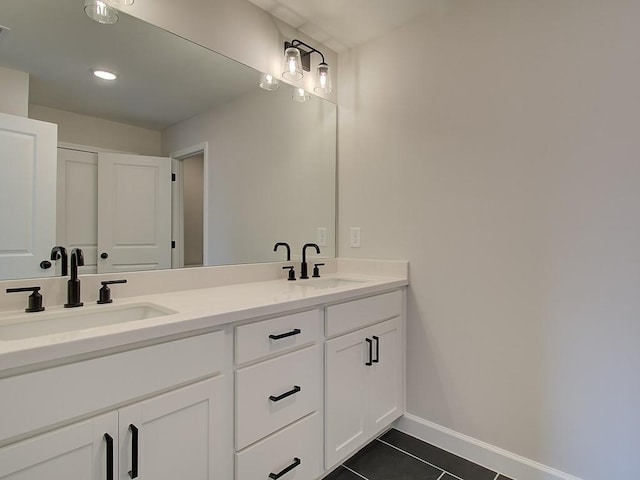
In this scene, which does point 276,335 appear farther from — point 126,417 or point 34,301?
point 34,301

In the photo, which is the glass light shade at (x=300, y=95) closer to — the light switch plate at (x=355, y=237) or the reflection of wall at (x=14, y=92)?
the light switch plate at (x=355, y=237)

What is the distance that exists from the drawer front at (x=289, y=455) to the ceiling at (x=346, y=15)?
196 centimetres

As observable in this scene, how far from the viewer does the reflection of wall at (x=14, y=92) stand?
3.78ft

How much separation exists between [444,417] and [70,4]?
2.41 m

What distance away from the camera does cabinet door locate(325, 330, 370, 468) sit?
4.80ft

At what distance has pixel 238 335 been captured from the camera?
1.14m

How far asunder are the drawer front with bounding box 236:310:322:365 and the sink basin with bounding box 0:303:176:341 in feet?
0.84

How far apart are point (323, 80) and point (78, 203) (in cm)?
146

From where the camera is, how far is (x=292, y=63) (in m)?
1.95

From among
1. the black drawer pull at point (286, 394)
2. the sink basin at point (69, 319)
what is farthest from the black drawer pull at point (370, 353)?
the sink basin at point (69, 319)

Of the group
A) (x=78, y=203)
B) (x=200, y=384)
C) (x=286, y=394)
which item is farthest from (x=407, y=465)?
(x=78, y=203)

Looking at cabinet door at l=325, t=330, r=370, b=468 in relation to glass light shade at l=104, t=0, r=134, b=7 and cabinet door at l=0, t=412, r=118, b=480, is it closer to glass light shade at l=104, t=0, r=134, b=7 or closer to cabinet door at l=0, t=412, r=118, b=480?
cabinet door at l=0, t=412, r=118, b=480

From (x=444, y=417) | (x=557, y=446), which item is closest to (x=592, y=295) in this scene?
(x=557, y=446)

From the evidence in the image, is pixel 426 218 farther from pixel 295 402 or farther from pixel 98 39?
pixel 98 39
